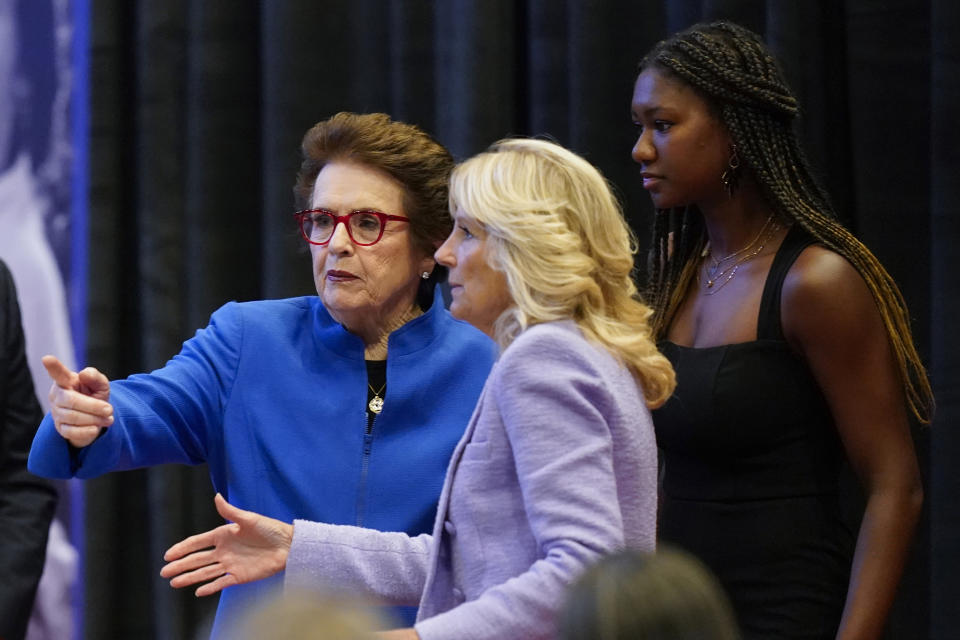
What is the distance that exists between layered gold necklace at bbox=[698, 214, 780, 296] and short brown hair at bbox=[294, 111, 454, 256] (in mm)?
433

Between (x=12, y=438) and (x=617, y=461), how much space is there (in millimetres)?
1369

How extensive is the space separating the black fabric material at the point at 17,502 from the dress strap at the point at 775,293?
136 cm

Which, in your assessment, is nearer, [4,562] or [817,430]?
[817,430]

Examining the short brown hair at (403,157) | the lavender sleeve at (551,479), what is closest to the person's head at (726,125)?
the short brown hair at (403,157)

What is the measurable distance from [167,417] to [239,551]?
0.35m

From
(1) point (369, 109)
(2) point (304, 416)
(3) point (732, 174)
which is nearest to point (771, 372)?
(3) point (732, 174)

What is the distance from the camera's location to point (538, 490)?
52.5 inches

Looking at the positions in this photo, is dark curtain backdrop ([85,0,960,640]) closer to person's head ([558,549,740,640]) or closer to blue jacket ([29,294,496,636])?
blue jacket ([29,294,496,636])

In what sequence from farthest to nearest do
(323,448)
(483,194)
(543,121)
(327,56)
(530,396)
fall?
(327,56) → (543,121) → (323,448) → (483,194) → (530,396)

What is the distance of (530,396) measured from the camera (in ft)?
4.48

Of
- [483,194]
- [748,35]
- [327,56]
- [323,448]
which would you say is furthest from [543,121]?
[483,194]

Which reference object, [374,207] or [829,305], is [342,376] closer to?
[374,207]

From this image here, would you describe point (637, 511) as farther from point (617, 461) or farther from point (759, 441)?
point (759, 441)

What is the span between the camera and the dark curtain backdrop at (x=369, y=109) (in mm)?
2355
